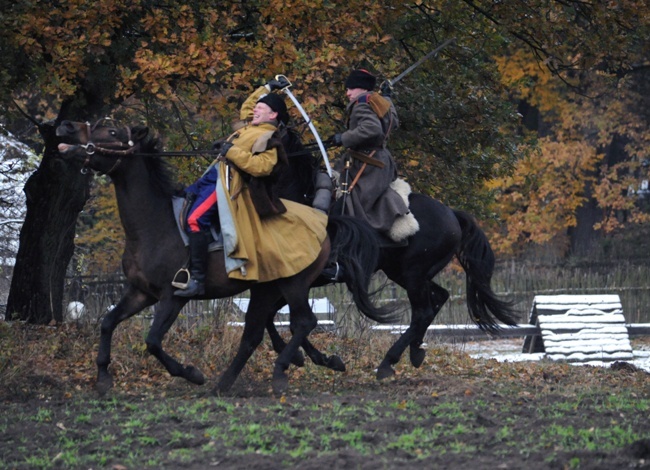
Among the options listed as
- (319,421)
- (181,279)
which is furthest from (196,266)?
(319,421)

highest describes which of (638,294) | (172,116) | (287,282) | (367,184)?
(172,116)

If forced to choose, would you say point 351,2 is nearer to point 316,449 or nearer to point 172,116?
point 172,116

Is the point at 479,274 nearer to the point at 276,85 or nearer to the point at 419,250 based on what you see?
the point at 419,250

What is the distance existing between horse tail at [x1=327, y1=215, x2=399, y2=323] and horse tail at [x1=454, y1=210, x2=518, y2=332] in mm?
1682

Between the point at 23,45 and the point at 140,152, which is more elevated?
the point at 23,45

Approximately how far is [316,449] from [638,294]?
15815 millimetres

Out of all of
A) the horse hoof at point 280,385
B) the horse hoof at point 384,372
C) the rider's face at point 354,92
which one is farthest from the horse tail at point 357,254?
the rider's face at point 354,92

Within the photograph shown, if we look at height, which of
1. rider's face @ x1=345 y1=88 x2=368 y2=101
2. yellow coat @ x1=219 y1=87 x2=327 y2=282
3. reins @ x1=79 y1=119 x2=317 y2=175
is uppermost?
rider's face @ x1=345 y1=88 x2=368 y2=101

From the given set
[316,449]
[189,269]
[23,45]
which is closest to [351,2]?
[23,45]

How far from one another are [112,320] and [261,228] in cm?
136

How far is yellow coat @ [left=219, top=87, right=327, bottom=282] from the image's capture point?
28.7 ft

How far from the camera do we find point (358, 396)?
8.66 meters

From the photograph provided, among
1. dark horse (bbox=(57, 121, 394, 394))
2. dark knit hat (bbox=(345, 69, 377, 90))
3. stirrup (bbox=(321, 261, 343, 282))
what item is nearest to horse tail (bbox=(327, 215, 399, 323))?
stirrup (bbox=(321, 261, 343, 282))

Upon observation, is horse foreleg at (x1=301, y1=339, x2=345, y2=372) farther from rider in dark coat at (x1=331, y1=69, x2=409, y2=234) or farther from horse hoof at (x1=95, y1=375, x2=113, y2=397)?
horse hoof at (x1=95, y1=375, x2=113, y2=397)
